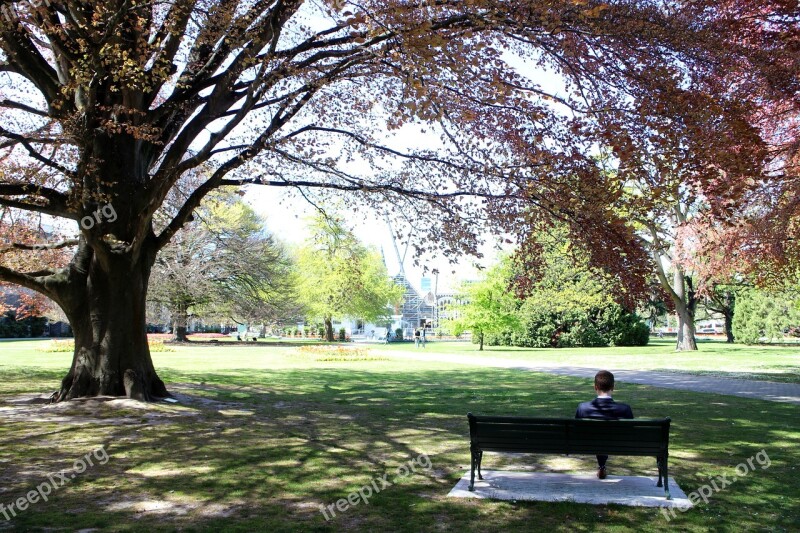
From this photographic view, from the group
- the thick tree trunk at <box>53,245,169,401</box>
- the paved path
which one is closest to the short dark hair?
the thick tree trunk at <box>53,245,169,401</box>

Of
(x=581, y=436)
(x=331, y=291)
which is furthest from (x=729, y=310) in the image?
(x=581, y=436)

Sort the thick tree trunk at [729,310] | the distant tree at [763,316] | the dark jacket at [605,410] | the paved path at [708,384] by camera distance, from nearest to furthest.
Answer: the dark jacket at [605,410] < the paved path at [708,384] < the distant tree at [763,316] < the thick tree trunk at [729,310]

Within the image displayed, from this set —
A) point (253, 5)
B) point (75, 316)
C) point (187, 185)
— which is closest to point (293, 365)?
point (187, 185)

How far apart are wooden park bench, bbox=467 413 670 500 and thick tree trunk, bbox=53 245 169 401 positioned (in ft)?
26.0

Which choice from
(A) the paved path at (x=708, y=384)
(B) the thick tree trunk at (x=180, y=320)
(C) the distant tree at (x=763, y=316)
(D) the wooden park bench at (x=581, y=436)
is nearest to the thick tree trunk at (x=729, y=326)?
(C) the distant tree at (x=763, y=316)

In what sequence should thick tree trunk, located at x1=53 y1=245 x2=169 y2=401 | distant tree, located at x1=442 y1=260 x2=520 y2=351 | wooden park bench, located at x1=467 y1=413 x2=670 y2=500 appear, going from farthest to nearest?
distant tree, located at x1=442 y1=260 x2=520 y2=351
thick tree trunk, located at x1=53 y1=245 x2=169 y2=401
wooden park bench, located at x1=467 y1=413 x2=670 y2=500

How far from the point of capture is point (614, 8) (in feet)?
28.7

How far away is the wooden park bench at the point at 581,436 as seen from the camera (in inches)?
222

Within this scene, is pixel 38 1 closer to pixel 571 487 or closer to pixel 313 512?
pixel 313 512

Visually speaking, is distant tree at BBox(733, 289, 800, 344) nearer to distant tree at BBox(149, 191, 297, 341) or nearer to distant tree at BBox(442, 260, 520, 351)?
distant tree at BBox(442, 260, 520, 351)

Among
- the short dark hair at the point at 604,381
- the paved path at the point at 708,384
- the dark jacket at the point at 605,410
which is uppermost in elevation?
the short dark hair at the point at 604,381

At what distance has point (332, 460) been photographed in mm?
7324

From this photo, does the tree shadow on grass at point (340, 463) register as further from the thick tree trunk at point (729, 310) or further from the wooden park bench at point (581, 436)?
the thick tree trunk at point (729, 310)

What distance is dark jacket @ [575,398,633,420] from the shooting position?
6.27m
